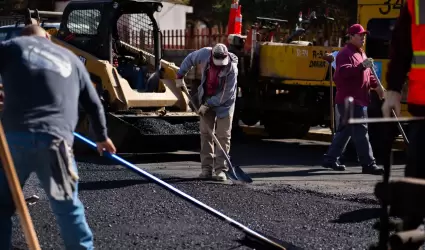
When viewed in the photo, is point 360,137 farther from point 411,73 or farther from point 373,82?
point 411,73

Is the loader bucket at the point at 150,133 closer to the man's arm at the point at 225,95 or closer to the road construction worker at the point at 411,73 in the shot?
the man's arm at the point at 225,95

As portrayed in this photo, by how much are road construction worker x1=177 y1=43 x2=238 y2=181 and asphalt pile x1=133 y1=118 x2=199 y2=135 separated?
1.66 m

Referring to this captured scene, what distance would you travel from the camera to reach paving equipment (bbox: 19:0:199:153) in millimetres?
12062

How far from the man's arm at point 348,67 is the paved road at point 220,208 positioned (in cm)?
128

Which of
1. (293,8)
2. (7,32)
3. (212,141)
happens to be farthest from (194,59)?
(293,8)


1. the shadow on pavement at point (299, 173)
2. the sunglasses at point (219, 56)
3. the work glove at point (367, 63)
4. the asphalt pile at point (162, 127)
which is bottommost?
the shadow on pavement at point (299, 173)

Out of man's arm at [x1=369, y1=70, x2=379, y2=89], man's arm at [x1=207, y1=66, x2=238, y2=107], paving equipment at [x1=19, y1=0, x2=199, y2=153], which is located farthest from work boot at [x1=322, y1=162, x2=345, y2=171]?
paving equipment at [x1=19, y1=0, x2=199, y2=153]

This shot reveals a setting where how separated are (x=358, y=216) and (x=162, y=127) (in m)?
4.80

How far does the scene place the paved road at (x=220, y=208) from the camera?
6.88 meters

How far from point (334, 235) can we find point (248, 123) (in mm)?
8511

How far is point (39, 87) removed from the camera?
5.28 meters

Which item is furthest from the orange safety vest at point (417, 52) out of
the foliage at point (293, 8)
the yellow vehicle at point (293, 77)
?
the foliage at point (293, 8)

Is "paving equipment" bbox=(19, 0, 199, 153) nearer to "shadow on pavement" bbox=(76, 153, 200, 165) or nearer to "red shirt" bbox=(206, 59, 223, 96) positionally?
"shadow on pavement" bbox=(76, 153, 200, 165)

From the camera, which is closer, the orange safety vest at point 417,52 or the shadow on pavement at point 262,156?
the orange safety vest at point 417,52
